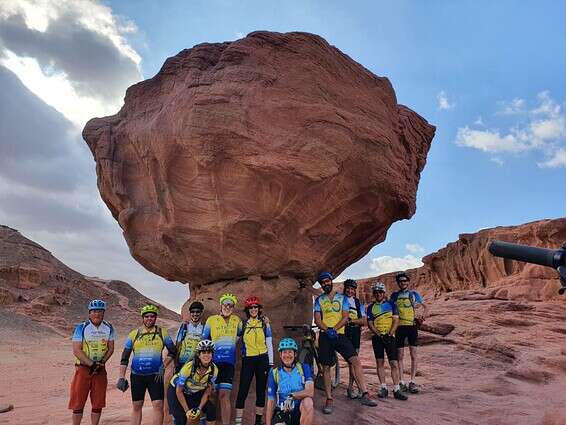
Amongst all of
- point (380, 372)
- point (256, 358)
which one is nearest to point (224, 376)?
point (256, 358)

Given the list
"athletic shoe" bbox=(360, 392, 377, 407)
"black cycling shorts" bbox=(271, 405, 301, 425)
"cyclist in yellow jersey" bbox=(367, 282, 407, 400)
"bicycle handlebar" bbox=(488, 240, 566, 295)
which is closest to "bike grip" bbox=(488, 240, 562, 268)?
"bicycle handlebar" bbox=(488, 240, 566, 295)

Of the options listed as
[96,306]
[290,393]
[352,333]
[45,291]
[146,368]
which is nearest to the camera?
[290,393]

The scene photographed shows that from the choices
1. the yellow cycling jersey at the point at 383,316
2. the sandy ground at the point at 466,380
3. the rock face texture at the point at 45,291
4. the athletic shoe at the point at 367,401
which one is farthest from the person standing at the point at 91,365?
the rock face texture at the point at 45,291

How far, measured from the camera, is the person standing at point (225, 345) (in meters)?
6.37

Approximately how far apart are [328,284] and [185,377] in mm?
2923

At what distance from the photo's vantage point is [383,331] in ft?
27.4

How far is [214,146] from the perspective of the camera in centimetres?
744

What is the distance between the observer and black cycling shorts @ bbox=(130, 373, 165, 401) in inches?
249

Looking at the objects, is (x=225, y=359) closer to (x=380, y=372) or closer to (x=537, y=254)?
(x=380, y=372)

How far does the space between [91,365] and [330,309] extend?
3669 millimetres

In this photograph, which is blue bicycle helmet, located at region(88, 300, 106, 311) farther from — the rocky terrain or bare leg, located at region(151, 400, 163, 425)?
the rocky terrain

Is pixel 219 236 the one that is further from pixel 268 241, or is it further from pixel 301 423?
pixel 301 423

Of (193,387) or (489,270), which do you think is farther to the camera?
(489,270)

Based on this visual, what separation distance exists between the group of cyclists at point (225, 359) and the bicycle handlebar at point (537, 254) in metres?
2.98
